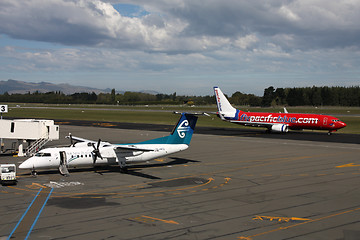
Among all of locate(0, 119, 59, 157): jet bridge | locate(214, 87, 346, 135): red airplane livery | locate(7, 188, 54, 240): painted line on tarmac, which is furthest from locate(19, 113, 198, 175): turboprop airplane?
locate(214, 87, 346, 135): red airplane livery

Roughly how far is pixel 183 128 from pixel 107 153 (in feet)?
27.5

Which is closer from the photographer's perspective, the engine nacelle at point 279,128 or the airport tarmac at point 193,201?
the airport tarmac at point 193,201

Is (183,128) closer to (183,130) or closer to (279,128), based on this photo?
(183,130)

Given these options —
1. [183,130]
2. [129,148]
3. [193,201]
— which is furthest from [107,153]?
[193,201]

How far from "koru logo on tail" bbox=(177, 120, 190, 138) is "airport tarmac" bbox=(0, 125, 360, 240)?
357cm

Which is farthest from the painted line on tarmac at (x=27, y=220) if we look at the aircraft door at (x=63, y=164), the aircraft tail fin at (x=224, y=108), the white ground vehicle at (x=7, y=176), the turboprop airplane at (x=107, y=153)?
the aircraft tail fin at (x=224, y=108)

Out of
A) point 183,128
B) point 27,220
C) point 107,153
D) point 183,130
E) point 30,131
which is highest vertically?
point 183,128

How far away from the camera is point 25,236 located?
1877 cm

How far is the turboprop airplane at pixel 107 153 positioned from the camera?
3356cm

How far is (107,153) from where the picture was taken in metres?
35.8

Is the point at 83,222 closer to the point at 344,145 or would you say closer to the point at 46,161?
the point at 46,161

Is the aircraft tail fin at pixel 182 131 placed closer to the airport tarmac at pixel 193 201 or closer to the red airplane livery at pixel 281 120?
the airport tarmac at pixel 193 201

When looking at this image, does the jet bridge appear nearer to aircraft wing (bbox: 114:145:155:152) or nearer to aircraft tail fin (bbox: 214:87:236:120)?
aircraft wing (bbox: 114:145:155:152)

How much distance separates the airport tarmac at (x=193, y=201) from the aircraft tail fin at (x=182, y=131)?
292 centimetres
